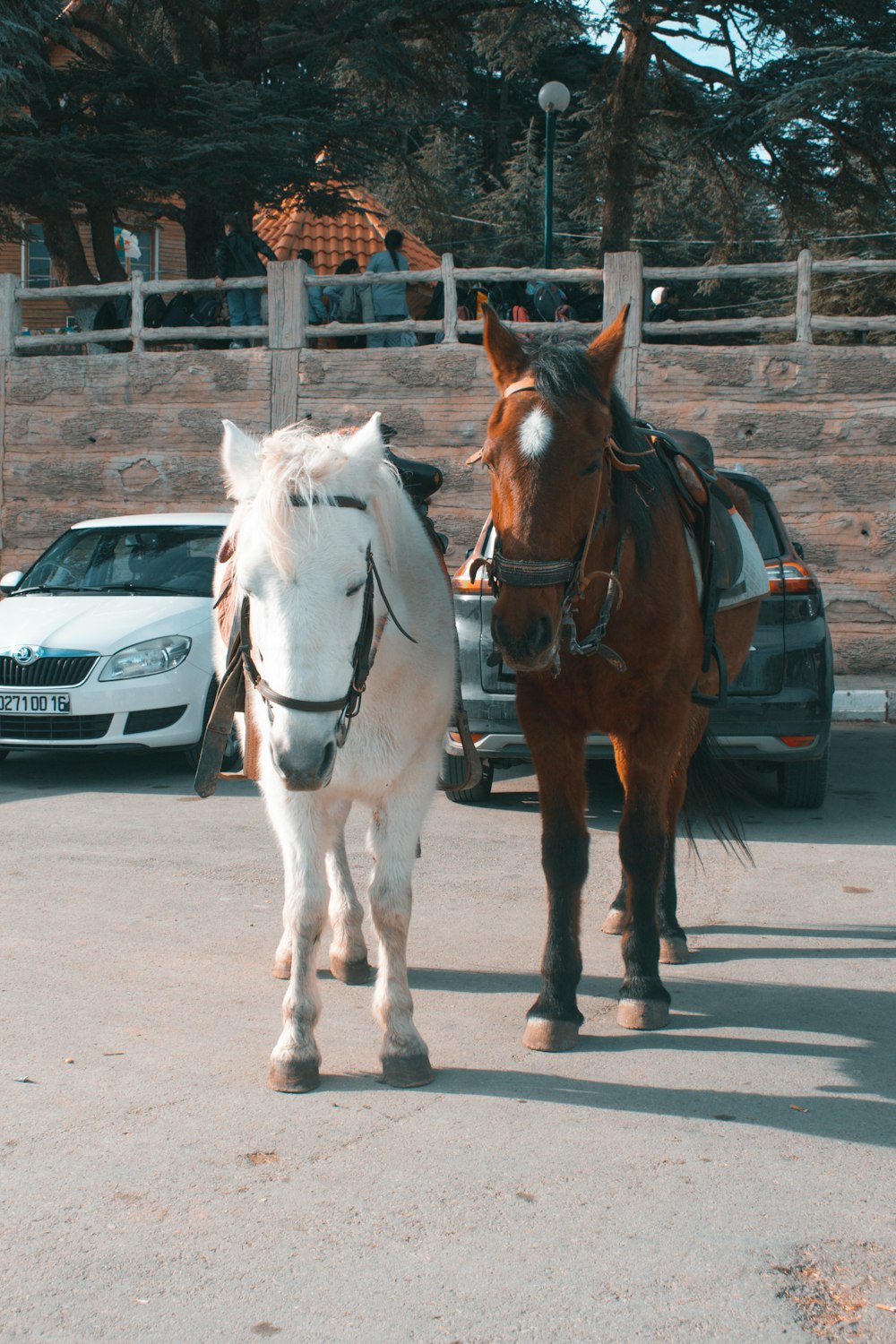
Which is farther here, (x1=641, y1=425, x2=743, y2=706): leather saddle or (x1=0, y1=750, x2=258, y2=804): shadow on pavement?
(x1=0, y1=750, x2=258, y2=804): shadow on pavement

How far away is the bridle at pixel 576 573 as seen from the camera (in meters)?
3.91

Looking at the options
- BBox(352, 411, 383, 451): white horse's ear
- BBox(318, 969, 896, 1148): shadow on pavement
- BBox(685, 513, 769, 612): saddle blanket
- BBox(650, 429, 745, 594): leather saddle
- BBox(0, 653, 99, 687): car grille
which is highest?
BBox(352, 411, 383, 451): white horse's ear

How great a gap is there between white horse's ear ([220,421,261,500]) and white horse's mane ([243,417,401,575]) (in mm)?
45

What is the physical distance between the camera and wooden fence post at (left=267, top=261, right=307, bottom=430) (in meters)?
16.0

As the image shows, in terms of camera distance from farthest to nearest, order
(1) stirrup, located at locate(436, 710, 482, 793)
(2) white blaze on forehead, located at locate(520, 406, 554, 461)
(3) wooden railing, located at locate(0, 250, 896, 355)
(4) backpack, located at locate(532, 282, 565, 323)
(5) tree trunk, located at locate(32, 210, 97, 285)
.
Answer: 1. (5) tree trunk, located at locate(32, 210, 97, 285)
2. (4) backpack, located at locate(532, 282, 565, 323)
3. (3) wooden railing, located at locate(0, 250, 896, 355)
4. (1) stirrup, located at locate(436, 710, 482, 793)
5. (2) white blaze on forehead, located at locate(520, 406, 554, 461)

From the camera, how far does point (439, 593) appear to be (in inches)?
181

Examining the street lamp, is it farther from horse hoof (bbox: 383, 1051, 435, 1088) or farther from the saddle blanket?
horse hoof (bbox: 383, 1051, 435, 1088)

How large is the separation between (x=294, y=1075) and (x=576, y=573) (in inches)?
66.8

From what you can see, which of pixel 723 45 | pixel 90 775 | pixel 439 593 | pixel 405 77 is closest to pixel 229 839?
pixel 90 775

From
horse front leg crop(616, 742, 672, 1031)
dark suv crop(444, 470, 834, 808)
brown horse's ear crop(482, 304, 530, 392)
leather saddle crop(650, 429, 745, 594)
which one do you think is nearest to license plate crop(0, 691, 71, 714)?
dark suv crop(444, 470, 834, 808)

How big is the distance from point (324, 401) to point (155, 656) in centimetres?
728

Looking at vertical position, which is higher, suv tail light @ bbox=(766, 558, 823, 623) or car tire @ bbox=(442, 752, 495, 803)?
suv tail light @ bbox=(766, 558, 823, 623)

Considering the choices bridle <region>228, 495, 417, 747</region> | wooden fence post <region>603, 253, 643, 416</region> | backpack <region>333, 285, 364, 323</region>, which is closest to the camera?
bridle <region>228, 495, 417, 747</region>

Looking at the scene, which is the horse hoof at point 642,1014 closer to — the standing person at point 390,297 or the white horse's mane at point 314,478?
the white horse's mane at point 314,478
